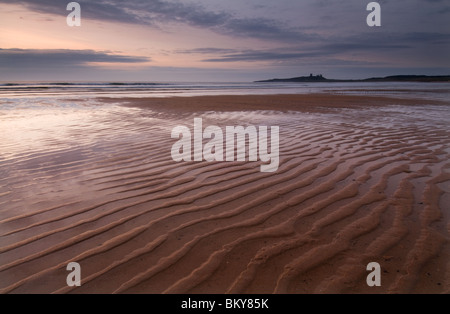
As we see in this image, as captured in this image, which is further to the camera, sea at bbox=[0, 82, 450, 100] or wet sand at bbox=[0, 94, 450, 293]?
sea at bbox=[0, 82, 450, 100]

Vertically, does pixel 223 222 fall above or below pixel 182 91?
below

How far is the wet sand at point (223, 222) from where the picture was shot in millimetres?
1959

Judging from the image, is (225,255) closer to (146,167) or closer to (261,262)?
(261,262)

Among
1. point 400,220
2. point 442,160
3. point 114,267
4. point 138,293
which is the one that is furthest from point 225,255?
point 442,160

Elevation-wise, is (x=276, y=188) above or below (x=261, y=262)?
above

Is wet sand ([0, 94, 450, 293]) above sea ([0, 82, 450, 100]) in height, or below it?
below

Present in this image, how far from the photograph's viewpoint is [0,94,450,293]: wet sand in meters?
1.96

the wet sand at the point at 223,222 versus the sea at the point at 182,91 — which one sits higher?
the sea at the point at 182,91

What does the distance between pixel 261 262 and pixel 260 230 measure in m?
0.45

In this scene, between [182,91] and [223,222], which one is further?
[182,91]

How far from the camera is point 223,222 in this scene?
2.70m

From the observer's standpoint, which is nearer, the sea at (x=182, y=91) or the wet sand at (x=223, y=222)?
the wet sand at (x=223, y=222)
